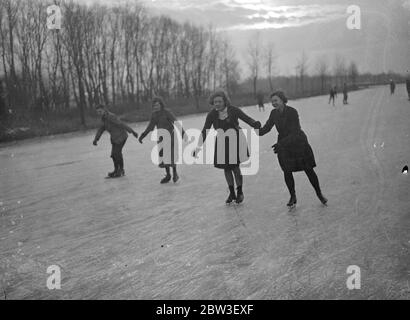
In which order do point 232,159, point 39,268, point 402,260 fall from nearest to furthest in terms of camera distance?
1. point 402,260
2. point 39,268
3. point 232,159

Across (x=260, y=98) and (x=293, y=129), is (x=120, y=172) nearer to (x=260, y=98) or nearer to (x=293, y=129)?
(x=293, y=129)

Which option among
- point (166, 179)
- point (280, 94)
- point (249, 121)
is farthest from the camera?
point (166, 179)

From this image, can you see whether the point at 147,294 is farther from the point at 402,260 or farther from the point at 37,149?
the point at 37,149

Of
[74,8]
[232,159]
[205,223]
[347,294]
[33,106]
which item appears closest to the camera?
[347,294]

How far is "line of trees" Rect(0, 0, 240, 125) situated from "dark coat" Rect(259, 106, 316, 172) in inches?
155

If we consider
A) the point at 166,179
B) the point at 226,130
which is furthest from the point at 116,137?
the point at 226,130

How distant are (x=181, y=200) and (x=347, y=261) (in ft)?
10.5

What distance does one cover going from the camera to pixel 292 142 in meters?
5.28

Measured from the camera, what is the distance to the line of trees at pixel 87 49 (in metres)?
14.4

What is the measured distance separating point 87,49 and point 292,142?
18.7 metres

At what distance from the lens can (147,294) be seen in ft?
10.4

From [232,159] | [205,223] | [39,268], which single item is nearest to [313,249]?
[205,223]

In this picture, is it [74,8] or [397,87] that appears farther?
[74,8]

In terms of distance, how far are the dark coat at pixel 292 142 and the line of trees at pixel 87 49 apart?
3.94 meters
